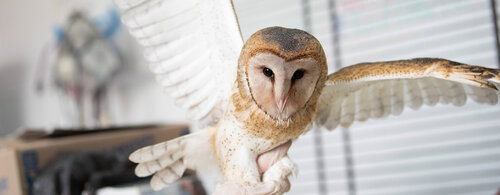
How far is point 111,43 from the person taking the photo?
2098 mm

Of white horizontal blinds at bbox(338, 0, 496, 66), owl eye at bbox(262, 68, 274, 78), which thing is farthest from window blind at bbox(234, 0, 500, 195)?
owl eye at bbox(262, 68, 274, 78)

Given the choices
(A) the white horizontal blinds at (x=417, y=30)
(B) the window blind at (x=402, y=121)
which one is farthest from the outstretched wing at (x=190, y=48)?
(A) the white horizontal blinds at (x=417, y=30)

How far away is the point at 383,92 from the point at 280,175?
293mm

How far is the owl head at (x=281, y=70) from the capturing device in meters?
0.40

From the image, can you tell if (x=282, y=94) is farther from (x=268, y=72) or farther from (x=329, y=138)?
(x=329, y=138)

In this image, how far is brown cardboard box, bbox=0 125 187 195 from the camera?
3.54 ft

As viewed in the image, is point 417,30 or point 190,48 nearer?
point 190,48

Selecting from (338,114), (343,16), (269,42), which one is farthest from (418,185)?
(269,42)

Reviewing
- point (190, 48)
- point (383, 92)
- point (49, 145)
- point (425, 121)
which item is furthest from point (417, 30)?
point (49, 145)

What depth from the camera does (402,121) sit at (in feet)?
4.30

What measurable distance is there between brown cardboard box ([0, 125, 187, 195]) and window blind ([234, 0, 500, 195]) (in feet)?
1.95

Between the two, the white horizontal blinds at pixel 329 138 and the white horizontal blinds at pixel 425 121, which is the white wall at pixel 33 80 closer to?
the white horizontal blinds at pixel 329 138

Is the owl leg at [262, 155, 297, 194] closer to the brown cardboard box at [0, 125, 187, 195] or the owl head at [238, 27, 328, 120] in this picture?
the owl head at [238, 27, 328, 120]

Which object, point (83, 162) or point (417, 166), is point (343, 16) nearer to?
point (417, 166)
